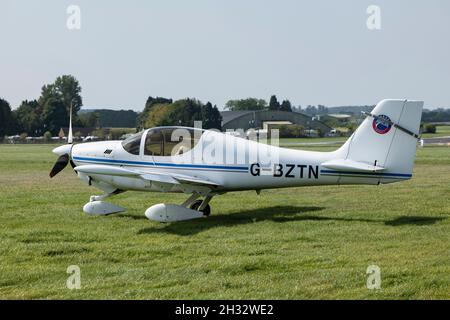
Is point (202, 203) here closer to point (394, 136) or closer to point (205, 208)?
point (205, 208)

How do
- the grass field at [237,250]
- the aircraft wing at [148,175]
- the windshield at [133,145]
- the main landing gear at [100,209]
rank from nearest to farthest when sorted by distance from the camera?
1. the grass field at [237,250]
2. the aircraft wing at [148,175]
3. the main landing gear at [100,209]
4. the windshield at [133,145]

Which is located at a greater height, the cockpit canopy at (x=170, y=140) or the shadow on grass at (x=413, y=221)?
the cockpit canopy at (x=170, y=140)

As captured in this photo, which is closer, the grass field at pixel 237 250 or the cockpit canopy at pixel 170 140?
the grass field at pixel 237 250

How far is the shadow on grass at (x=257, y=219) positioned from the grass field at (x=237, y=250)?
17 millimetres

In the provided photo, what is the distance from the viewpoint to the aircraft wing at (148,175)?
405 inches

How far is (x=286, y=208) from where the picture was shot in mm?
12266

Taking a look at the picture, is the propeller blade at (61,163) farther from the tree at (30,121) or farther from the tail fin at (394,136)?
the tree at (30,121)

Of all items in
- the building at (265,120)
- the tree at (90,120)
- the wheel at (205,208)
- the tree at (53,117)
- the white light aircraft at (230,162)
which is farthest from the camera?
the tree at (90,120)

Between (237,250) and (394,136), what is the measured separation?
12.1 feet

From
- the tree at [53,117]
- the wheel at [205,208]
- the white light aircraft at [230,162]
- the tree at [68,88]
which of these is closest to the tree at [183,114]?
the tree at [53,117]

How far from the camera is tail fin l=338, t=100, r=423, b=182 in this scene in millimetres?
10008

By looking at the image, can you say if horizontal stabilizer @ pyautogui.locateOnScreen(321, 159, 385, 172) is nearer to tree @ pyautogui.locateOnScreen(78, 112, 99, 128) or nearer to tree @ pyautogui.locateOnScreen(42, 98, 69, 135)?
tree @ pyautogui.locateOnScreen(42, 98, 69, 135)

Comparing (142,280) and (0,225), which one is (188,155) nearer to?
(0,225)

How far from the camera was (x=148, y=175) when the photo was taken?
34.5 feet
